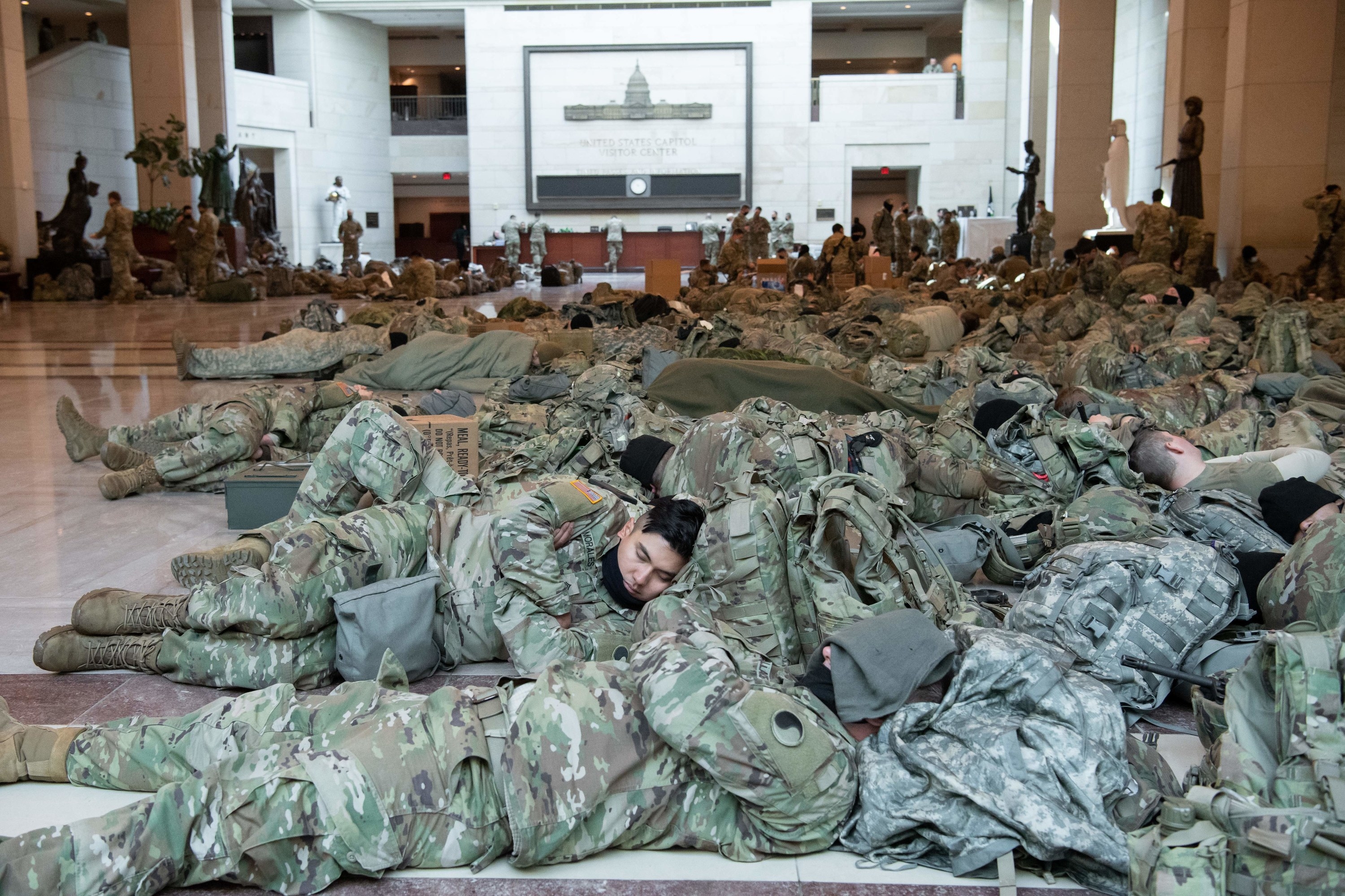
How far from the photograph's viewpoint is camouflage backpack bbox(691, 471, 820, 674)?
291cm

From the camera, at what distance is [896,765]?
2219 mm

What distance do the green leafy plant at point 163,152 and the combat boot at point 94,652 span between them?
65.1 ft

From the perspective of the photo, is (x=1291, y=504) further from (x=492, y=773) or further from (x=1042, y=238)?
(x=1042, y=238)

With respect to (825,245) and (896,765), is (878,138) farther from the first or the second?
(896,765)

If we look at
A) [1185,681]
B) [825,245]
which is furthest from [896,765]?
[825,245]

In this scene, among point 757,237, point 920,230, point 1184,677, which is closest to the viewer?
point 1184,677

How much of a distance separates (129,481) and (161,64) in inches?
753

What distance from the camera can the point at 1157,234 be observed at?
13758 mm

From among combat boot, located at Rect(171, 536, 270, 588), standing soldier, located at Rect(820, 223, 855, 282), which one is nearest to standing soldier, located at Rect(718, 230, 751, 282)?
standing soldier, located at Rect(820, 223, 855, 282)

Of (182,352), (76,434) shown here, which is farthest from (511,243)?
(76,434)

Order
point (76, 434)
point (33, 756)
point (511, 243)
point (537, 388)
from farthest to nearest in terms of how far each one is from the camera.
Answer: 1. point (511, 243)
2. point (537, 388)
3. point (76, 434)
4. point (33, 756)

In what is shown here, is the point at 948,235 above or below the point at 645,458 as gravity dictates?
above

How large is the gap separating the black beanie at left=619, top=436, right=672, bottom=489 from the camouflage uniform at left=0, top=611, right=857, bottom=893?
1766 mm

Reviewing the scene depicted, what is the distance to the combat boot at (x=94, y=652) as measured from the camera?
3000 millimetres
